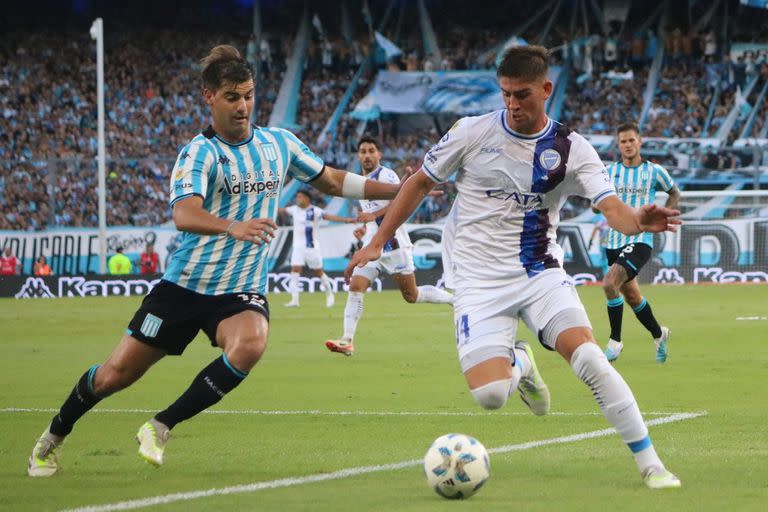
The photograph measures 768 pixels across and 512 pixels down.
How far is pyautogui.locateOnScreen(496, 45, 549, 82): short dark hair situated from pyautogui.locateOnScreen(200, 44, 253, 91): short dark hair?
4.98 ft

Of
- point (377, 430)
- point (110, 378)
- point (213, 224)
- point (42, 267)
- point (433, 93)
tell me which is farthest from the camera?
point (433, 93)

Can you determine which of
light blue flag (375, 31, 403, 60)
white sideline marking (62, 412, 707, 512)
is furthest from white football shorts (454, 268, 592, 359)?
light blue flag (375, 31, 403, 60)

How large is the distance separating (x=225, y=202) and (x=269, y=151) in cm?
43

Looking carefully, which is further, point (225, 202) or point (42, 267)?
point (42, 267)

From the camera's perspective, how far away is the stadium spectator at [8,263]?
32906mm

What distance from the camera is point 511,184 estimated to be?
687 centimetres

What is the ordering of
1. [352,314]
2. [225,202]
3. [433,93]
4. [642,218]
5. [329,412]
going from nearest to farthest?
1. [642,218]
2. [225,202]
3. [329,412]
4. [352,314]
5. [433,93]

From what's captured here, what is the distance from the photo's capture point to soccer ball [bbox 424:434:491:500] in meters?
6.17

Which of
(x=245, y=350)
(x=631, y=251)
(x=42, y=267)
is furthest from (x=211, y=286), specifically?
(x=42, y=267)

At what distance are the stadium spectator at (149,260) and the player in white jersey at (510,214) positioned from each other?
26.5 meters

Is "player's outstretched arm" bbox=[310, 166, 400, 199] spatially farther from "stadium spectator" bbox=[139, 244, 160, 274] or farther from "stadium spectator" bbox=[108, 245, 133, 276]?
"stadium spectator" bbox=[108, 245, 133, 276]

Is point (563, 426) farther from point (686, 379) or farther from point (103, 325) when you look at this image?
point (103, 325)

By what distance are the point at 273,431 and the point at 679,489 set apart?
11.2ft

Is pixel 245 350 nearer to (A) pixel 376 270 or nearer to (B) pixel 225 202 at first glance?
(B) pixel 225 202
